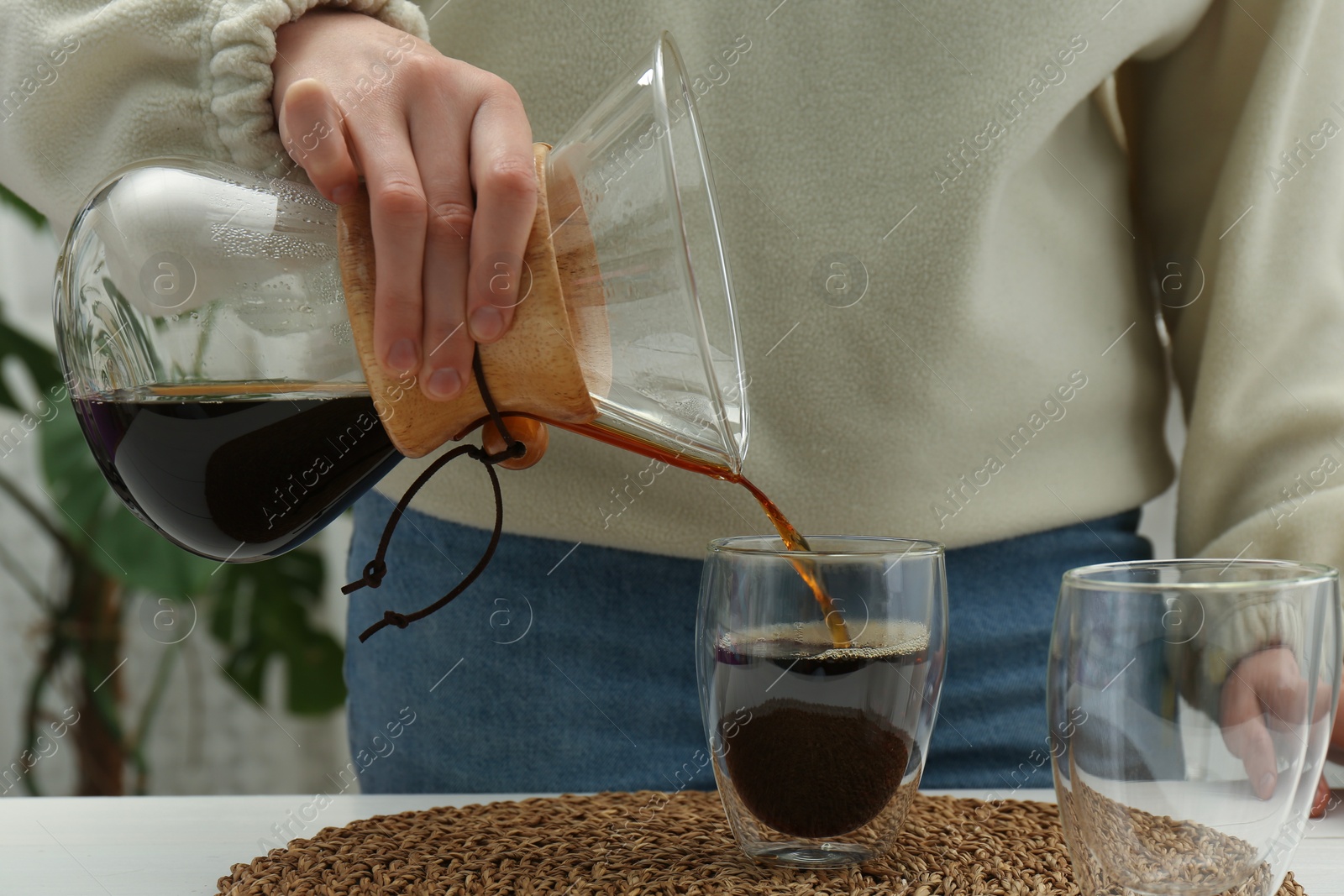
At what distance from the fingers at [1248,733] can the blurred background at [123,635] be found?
1158mm

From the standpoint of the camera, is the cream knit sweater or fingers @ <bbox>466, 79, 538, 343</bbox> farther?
the cream knit sweater

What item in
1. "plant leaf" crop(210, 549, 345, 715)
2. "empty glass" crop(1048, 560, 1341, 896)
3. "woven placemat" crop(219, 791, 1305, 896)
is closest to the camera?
"empty glass" crop(1048, 560, 1341, 896)

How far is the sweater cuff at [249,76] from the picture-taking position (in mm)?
480

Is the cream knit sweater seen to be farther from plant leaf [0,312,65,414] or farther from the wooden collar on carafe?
plant leaf [0,312,65,414]

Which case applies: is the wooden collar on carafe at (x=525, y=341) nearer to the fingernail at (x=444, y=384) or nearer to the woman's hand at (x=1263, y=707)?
the fingernail at (x=444, y=384)

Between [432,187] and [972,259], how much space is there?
1.25 feet

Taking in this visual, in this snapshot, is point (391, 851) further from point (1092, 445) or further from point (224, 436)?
point (1092, 445)

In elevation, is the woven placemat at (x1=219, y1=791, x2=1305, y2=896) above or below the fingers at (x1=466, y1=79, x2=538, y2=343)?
below

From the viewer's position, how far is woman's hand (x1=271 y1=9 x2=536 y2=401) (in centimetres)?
40

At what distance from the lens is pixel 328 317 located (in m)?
0.43

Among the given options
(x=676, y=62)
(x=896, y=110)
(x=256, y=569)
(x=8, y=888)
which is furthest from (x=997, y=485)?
(x=256, y=569)

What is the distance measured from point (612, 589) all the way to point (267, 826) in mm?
243

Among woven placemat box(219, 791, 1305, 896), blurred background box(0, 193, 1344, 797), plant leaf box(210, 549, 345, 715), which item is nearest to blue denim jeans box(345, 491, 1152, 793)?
woven placemat box(219, 791, 1305, 896)

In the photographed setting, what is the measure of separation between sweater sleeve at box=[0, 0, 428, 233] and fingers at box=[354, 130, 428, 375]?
0.10m
